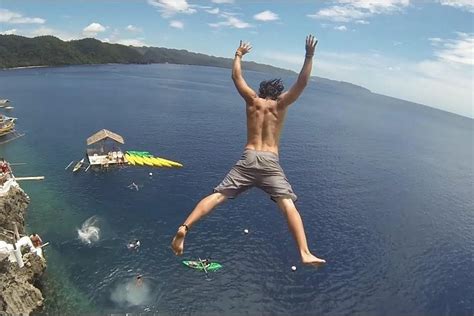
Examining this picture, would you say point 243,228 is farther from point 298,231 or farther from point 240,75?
point 298,231

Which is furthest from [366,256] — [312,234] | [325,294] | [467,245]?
[467,245]

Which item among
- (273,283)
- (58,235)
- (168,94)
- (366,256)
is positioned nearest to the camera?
(273,283)

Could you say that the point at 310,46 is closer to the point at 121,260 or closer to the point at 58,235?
the point at 121,260

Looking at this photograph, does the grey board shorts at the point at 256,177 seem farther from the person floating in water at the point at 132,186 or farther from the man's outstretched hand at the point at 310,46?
the person floating in water at the point at 132,186

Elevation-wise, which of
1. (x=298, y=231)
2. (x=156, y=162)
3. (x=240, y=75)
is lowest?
(x=156, y=162)

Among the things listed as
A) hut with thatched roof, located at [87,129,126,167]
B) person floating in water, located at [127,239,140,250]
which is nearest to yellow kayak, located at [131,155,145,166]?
hut with thatched roof, located at [87,129,126,167]

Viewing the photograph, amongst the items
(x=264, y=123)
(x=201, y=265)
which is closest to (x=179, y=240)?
(x=264, y=123)
